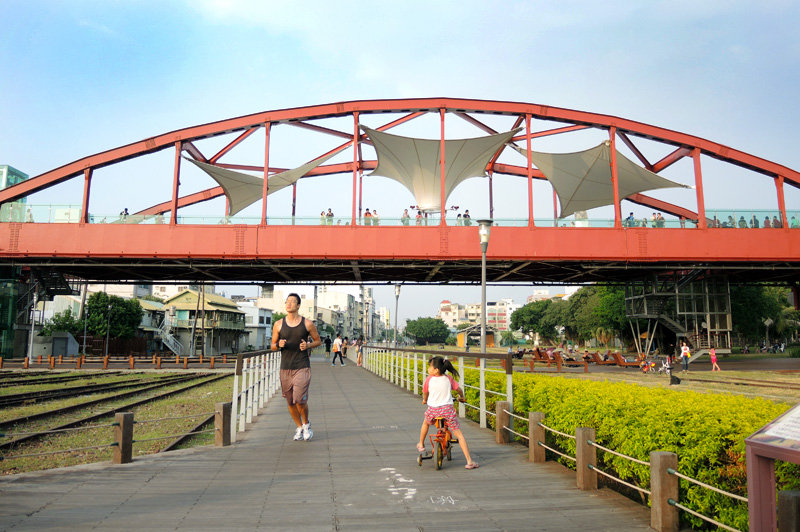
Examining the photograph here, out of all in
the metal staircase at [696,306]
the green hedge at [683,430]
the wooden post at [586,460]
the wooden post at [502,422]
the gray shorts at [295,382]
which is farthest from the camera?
the metal staircase at [696,306]

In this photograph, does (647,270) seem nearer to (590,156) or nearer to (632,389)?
(590,156)

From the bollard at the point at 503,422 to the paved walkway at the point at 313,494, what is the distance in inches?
7.6

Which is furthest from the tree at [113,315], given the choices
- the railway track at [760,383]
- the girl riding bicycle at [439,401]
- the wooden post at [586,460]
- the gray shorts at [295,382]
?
the wooden post at [586,460]

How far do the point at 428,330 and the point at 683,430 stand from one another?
16253cm

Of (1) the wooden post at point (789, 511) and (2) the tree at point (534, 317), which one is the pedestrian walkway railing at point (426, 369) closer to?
(1) the wooden post at point (789, 511)

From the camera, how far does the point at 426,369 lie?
46.8ft

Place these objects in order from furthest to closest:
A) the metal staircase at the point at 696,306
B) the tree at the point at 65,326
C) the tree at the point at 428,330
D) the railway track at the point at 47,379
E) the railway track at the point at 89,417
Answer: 1. the tree at the point at 428,330
2. the tree at the point at 65,326
3. the metal staircase at the point at 696,306
4. the railway track at the point at 47,379
5. the railway track at the point at 89,417

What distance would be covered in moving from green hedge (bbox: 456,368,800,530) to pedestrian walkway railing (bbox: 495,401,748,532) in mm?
110

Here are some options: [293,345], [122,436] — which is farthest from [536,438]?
[122,436]

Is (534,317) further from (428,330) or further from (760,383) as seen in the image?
(760,383)

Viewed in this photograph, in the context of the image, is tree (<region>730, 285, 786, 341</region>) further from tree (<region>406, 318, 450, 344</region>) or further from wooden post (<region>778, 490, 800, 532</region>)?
tree (<region>406, 318, 450, 344</region>)

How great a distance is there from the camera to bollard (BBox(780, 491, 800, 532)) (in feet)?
9.11

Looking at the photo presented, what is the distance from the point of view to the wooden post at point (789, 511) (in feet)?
9.11

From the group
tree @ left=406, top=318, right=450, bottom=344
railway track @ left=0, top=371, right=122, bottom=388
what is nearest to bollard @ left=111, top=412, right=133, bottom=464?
railway track @ left=0, top=371, right=122, bottom=388
